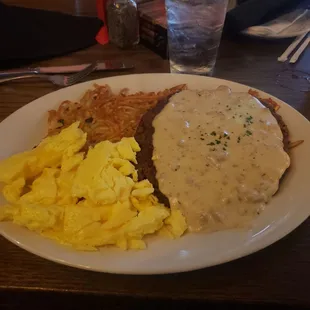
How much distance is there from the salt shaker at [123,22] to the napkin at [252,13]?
0.40 metres

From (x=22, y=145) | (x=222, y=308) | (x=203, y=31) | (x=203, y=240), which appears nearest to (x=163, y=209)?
(x=203, y=240)

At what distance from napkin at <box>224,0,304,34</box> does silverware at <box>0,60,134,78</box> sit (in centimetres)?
48

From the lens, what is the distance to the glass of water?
62.2 inches

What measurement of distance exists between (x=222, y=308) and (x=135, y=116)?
2.30 ft

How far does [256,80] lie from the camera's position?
66.9 inches

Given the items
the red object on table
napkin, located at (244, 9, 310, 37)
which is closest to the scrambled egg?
the red object on table

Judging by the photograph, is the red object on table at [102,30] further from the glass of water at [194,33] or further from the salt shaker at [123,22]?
the glass of water at [194,33]

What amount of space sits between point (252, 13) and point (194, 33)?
405 mm

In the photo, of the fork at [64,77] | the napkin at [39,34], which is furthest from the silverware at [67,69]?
the napkin at [39,34]

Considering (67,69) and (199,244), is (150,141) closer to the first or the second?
(199,244)

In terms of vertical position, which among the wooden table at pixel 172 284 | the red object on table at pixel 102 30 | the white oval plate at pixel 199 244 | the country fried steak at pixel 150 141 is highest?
the white oval plate at pixel 199 244

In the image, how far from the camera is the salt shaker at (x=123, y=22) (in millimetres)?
1792

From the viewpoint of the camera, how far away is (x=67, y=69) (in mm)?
1697

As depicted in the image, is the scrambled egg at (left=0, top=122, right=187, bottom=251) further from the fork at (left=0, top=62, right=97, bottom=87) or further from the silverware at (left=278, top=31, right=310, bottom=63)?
the silverware at (left=278, top=31, right=310, bottom=63)
